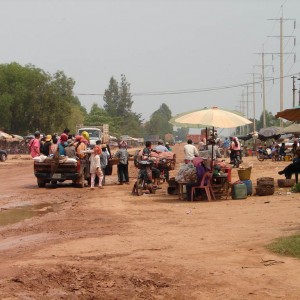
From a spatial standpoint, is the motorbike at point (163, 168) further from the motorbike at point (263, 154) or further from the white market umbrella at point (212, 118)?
the motorbike at point (263, 154)

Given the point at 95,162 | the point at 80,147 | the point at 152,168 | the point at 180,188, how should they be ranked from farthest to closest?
the point at 80,147 → the point at 95,162 → the point at 152,168 → the point at 180,188

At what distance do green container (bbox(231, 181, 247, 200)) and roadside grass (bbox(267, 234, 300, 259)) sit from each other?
7.09 metres

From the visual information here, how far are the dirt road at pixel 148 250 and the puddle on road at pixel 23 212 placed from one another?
0.02 meters

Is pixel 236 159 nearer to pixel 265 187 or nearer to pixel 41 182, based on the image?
pixel 41 182

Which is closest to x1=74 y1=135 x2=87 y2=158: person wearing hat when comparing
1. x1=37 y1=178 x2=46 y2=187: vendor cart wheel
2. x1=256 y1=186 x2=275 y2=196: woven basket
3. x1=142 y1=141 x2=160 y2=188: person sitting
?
x1=37 y1=178 x2=46 y2=187: vendor cart wheel

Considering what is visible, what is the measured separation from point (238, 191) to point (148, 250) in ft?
25.6

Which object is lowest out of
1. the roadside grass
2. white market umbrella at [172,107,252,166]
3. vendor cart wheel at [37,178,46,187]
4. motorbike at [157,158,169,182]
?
the roadside grass

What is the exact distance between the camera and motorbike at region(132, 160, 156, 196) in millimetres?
18375

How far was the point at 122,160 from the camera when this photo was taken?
21109 mm

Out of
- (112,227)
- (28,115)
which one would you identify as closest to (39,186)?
(112,227)

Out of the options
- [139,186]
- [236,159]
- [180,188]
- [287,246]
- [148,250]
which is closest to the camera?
[287,246]

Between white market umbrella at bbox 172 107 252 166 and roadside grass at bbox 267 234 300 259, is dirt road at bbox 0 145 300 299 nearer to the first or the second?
roadside grass at bbox 267 234 300 259

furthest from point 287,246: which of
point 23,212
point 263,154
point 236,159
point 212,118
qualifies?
point 263,154

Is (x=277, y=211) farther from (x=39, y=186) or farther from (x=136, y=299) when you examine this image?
(x=39, y=186)
